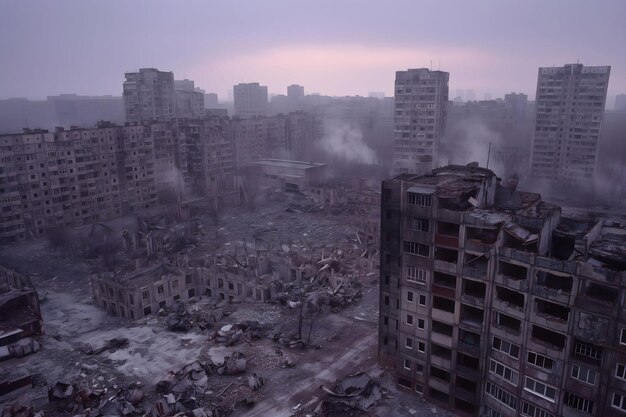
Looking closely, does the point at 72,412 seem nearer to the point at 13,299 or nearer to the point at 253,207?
the point at 13,299

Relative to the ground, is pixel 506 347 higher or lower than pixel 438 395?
higher

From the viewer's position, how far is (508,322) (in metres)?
21.5

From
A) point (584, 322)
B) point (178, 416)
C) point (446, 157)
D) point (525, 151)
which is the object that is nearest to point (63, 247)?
point (178, 416)

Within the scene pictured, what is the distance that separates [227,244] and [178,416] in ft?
102

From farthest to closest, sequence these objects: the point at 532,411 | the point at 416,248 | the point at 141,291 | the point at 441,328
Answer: the point at 141,291 → the point at 441,328 → the point at 416,248 → the point at 532,411

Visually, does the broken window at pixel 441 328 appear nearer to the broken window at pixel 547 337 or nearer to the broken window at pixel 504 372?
the broken window at pixel 504 372

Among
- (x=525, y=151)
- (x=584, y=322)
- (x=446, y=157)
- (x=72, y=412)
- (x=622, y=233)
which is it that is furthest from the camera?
(x=525, y=151)

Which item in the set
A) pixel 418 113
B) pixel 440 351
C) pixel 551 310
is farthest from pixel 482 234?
pixel 418 113

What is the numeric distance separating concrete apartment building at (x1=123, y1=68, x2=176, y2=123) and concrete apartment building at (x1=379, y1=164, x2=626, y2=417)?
77733mm

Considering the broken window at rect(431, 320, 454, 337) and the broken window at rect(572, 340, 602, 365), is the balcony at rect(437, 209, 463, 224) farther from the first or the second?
the broken window at rect(572, 340, 602, 365)

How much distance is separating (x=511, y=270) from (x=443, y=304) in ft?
13.4

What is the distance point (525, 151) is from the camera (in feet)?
339

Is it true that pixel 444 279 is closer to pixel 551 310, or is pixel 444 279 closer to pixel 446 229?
pixel 446 229

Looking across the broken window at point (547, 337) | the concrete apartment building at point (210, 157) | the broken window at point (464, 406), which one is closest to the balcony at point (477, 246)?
the broken window at point (547, 337)
